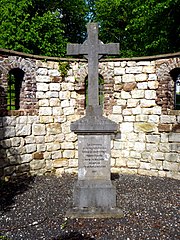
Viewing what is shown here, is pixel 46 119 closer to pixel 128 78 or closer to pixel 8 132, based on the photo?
pixel 8 132

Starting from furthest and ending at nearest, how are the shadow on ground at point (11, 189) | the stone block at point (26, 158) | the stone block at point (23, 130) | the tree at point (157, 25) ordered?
the tree at point (157, 25) < the stone block at point (26, 158) < the stone block at point (23, 130) < the shadow on ground at point (11, 189)

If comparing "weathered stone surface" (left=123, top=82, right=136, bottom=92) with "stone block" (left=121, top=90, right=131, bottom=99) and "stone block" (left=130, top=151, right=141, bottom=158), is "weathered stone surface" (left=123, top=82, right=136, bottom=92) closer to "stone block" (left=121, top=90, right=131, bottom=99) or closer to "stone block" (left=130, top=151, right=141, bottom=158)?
"stone block" (left=121, top=90, right=131, bottom=99)

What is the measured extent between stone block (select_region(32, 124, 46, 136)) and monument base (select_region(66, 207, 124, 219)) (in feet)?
9.92

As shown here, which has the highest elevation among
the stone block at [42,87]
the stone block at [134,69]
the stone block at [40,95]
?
the stone block at [134,69]

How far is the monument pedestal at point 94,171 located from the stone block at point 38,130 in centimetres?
275

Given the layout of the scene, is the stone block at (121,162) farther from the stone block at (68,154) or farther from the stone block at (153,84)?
the stone block at (153,84)

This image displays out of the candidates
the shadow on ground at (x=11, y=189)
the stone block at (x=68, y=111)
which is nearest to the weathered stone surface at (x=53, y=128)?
the stone block at (x=68, y=111)

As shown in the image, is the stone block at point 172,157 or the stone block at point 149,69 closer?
the stone block at point 172,157

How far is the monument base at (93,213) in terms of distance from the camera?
14.1ft

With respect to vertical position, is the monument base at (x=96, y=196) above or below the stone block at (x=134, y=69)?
below

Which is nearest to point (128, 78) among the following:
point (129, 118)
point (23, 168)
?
point (129, 118)

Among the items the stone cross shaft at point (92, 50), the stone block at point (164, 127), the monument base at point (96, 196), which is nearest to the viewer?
the monument base at point (96, 196)

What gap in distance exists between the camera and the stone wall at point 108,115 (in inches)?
266

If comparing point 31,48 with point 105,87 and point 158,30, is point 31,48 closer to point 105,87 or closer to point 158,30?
point 158,30
